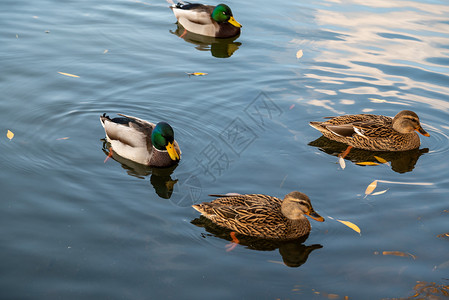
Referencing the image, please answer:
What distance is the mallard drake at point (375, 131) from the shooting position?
27.1ft

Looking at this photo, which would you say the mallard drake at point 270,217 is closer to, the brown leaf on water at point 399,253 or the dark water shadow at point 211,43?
the brown leaf on water at point 399,253

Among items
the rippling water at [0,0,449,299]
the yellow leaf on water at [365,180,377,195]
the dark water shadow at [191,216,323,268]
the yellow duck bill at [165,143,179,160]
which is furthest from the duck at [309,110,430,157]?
the dark water shadow at [191,216,323,268]

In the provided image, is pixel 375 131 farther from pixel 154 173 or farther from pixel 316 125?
pixel 154 173

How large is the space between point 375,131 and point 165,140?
10.5ft

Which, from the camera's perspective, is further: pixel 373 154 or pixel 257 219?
pixel 373 154

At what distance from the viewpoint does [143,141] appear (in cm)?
782

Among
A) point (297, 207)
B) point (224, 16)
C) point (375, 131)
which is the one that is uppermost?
point (224, 16)

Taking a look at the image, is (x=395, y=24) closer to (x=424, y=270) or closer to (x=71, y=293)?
(x=424, y=270)

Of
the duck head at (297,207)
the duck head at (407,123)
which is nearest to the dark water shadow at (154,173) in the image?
the duck head at (297,207)

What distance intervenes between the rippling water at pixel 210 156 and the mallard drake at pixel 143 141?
0.20m

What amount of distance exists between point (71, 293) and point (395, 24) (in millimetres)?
10946

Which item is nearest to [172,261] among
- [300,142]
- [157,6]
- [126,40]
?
[300,142]

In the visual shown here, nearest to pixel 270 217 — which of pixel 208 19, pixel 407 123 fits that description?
pixel 407 123

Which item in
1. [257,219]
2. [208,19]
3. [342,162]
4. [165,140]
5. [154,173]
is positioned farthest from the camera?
[208,19]
